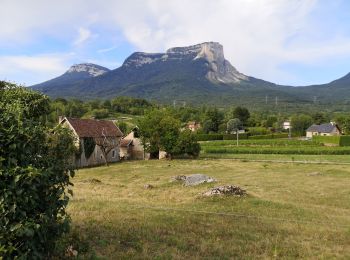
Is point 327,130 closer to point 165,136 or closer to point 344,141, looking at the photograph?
point 344,141

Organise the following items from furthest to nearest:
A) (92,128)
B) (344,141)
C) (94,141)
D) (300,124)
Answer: (300,124)
(344,141)
(92,128)
(94,141)

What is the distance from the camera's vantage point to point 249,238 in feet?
44.1

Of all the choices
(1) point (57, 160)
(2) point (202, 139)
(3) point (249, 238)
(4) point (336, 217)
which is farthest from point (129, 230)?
(2) point (202, 139)

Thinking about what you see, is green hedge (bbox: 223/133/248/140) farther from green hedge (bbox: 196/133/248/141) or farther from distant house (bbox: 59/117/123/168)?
distant house (bbox: 59/117/123/168)

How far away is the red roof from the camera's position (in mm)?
60900

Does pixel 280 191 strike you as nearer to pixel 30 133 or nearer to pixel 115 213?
pixel 115 213

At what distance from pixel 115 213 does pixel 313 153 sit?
63.9 m

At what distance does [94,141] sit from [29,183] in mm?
56874

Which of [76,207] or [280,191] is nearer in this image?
[76,207]

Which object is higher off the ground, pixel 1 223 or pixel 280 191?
pixel 1 223

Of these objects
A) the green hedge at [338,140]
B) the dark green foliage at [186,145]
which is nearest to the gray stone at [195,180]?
the dark green foliage at [186,145]

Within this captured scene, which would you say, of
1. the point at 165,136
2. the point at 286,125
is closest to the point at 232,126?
the point at 286,125

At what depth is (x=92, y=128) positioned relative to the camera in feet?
212

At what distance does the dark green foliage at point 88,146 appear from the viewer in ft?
200
